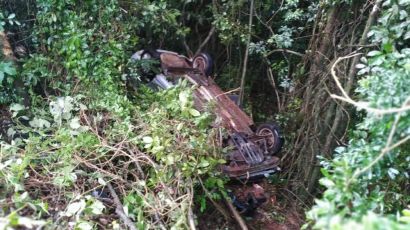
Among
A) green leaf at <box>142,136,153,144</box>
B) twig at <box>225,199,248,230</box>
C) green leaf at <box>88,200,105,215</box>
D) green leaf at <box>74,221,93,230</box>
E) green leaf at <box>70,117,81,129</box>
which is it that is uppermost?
green leaf at <box>142,136,153,144</box>

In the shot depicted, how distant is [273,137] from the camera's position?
5215 mm

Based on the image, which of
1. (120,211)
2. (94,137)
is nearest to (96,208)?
(120,211)

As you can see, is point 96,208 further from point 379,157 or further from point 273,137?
point 273,137

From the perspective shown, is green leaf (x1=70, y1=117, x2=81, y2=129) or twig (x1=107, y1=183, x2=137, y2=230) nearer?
twig (x1=107, y1=183, x2=137, y2=230)

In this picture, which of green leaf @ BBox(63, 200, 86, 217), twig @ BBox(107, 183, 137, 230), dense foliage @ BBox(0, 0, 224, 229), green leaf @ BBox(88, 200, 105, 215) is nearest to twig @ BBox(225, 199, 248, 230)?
dense foliage @ BBox(0, 0, 224, 229)

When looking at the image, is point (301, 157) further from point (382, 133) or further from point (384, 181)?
point (382, 133)

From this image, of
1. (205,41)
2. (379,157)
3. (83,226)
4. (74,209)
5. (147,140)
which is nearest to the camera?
(379,157)

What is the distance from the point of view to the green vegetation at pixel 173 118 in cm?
275

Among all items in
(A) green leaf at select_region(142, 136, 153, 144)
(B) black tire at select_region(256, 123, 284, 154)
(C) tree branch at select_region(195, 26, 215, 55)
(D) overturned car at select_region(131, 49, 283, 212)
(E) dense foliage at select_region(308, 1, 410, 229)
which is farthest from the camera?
(C) tree branch at select_region(195, 26, 215, 55)

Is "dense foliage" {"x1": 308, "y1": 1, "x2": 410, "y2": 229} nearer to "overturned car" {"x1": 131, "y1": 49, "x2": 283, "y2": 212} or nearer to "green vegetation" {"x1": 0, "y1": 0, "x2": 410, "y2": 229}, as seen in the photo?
"green vegetation" {"x1": 0, "y1": 0, "x2": 410, "y2": 229}

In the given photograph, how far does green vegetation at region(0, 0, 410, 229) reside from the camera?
2.75 meters

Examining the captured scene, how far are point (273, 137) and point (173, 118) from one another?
1470 mm

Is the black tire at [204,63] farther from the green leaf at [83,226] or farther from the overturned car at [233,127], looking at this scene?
the green leaf at [83,226]

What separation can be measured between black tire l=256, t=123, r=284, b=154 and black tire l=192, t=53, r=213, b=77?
4.56 ft
